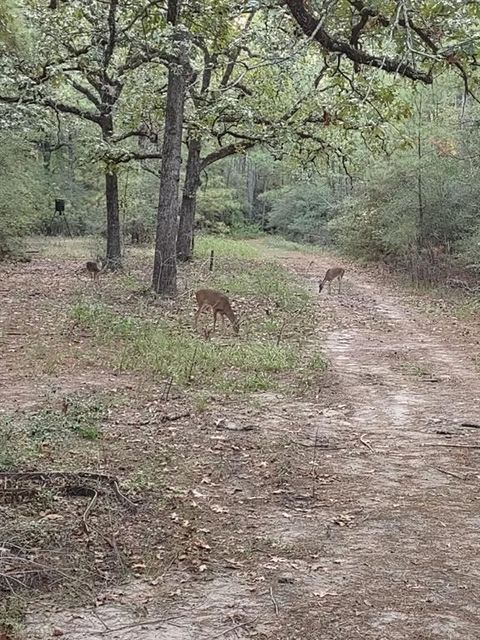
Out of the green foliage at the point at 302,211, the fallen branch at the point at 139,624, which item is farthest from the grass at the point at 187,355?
the green foliage at the point at 302,211

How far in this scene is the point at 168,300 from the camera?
14117mm

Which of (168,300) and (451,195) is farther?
(451,195)

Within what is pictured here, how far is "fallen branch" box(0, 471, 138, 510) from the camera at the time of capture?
16.1ft

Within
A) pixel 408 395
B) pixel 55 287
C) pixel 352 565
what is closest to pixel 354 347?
pixel 408 395

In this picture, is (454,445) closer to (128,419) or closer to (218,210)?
(128,419)

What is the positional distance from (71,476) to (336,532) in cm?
186

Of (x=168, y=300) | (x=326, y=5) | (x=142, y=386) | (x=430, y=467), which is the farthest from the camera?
(x=168, y=300)

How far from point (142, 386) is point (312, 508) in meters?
3.52

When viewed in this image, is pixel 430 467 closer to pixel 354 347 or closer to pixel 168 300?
pixel 354 347

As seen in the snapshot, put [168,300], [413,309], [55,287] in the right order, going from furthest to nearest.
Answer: [55,287] → [413,309] → [168,300]

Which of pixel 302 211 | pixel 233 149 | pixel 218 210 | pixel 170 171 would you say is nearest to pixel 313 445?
pixel 170 171

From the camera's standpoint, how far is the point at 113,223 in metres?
20.5

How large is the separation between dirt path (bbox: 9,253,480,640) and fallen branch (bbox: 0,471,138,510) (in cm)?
60

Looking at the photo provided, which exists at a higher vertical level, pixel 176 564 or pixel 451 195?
pixel 451 195
